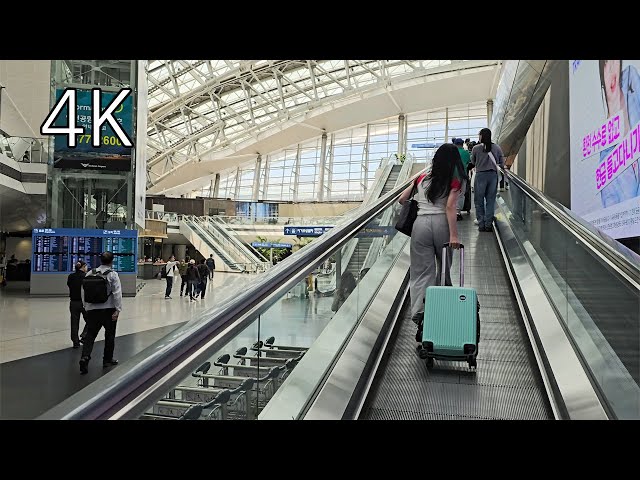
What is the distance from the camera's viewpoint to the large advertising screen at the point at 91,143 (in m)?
18.5

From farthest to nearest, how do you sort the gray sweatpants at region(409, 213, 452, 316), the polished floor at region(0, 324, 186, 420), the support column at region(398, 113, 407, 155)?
1. the support column at region(398, 113, 407, 155)
2. the polished floor at region(0, 324, 186, 420)
3. the gray sweatpants at region(409, 213, 452, 316)

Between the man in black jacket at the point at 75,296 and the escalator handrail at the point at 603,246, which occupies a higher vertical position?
the escalator handrail at the point at 603,246

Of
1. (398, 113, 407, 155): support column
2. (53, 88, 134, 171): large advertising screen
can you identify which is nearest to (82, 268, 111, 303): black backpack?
(53, 88, 134, 171): large advertising screen

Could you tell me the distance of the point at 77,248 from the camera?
17.9 m

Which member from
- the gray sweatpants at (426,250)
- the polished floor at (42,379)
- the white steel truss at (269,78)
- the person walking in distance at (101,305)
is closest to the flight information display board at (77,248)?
the polished floor at (42,379)

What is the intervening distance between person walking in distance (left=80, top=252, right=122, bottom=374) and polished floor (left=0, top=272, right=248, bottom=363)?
4.58 ft

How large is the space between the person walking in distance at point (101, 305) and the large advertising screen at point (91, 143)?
40.4ft

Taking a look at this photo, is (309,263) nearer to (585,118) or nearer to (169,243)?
(585,118)

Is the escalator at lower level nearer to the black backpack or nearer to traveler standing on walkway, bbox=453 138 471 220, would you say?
traveler standing on walkway, bbox=453 138 471 220

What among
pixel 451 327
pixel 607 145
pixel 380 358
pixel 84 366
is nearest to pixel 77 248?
pixel 84 366

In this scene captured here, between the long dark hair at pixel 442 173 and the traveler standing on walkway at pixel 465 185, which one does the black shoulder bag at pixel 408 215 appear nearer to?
the long dark hair at pixel 442 173

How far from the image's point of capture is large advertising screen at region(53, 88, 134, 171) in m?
18.5

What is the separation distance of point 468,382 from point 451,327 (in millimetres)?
351

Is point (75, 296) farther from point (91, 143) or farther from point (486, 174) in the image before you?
point (91, 143)
